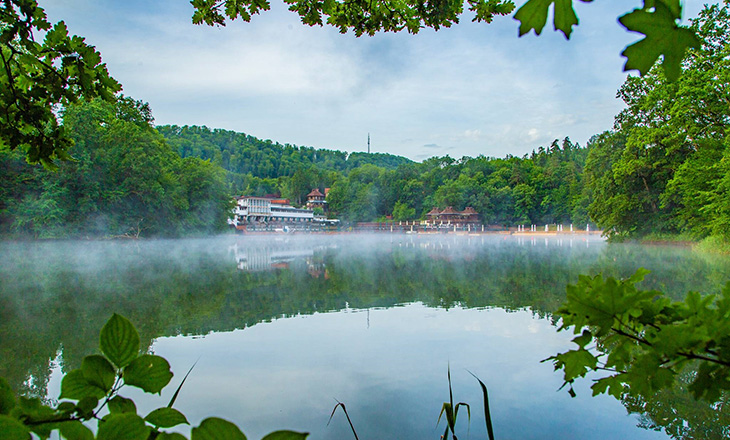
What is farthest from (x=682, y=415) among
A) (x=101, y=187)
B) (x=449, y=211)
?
(x=449, y=211)

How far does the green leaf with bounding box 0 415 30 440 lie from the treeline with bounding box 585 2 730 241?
15226mm

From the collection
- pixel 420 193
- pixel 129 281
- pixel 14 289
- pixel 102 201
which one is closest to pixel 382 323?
pixel 129 281

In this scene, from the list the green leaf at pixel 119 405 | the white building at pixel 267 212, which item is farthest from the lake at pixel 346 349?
the white building at pixel 267 212

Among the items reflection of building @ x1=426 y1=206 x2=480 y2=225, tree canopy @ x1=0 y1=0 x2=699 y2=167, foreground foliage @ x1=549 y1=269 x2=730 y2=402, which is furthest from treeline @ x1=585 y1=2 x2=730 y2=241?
reflection of building @ x1=426 y1=206 x2=480 y2=225

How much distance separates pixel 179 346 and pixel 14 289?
573cm

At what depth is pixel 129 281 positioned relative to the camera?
9250 mm

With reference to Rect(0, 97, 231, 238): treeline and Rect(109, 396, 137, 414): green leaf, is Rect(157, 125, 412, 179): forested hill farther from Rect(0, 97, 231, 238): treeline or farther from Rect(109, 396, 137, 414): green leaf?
Rect(109, 396, 137, 414): green leaf

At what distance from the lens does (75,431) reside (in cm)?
45

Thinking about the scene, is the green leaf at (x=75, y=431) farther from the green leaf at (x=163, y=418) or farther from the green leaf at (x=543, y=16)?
the green leaf at (x=543, y=16)

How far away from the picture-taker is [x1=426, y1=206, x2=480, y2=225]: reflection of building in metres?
50.5

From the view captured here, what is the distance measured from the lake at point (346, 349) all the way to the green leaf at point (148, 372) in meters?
2.30

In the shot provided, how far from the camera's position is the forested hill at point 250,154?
69.2 m

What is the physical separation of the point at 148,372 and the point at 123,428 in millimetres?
99

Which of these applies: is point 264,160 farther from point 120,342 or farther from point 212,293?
point 120,342
